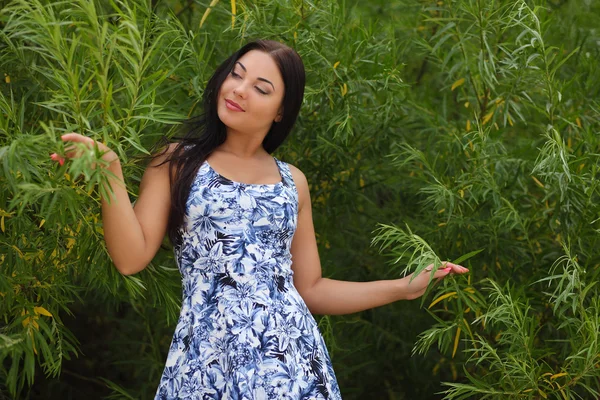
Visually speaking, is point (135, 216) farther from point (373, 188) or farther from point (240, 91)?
point (373, 188)

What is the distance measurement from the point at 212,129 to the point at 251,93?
4.5 inches

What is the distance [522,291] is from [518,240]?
0.29 m

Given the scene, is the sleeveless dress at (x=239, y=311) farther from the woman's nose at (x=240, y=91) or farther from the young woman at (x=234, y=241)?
the woman's nose at (x=240, y=91)

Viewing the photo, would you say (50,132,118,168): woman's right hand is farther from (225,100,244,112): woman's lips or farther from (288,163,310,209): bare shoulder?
(288,163,310,209): bare shoulder

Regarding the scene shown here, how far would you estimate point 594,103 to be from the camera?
2.40 meters

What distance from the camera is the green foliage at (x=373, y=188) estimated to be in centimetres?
175

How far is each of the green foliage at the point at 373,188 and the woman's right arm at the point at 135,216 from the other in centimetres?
7

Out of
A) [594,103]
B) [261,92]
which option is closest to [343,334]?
[594,103]

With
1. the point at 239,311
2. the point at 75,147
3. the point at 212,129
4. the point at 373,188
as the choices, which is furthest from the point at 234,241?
the point at 373,188

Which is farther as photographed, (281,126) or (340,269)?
(340,269)

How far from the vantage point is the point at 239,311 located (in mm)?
1628

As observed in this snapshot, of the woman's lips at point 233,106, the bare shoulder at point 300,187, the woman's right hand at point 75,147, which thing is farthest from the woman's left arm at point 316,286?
the woman's right hand at point 75,147

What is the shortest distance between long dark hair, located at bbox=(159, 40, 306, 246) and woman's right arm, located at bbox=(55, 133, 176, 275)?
0.06ft

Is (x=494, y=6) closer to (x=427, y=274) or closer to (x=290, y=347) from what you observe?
(x=427, y=274)
